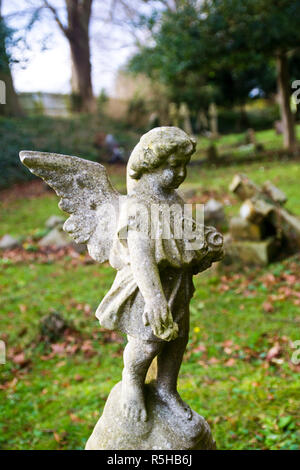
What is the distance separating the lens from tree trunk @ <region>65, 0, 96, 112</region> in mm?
16859

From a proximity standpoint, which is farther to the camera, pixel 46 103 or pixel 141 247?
pixel 46 103

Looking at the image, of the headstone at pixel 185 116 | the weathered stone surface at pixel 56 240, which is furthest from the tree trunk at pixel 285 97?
the weathered stone surface at pixel 56 240

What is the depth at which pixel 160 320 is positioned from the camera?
6.68ft

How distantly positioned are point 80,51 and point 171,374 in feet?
58.0

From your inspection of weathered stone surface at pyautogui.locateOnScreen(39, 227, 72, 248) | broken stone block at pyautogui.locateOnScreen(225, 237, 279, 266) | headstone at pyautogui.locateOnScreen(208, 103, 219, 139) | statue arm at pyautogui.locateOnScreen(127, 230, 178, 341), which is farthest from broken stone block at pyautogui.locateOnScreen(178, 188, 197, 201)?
headstone at pyautogui.locateOnScreen(208, 103, 219, 139)

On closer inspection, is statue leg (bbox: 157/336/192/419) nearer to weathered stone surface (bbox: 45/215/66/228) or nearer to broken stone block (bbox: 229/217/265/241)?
broken stone block (bbox: 229/217/265/241)

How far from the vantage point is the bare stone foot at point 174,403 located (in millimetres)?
2451

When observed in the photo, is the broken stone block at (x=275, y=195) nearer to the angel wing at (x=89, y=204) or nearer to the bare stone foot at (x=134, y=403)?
the angel wing at (x=89, y=204)

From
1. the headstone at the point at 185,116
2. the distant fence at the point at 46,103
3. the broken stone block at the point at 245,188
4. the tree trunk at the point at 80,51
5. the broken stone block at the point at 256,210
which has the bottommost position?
the broken stone block at the point at 256,210

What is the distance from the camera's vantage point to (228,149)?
18.4 m

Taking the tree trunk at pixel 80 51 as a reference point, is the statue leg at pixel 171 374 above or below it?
below

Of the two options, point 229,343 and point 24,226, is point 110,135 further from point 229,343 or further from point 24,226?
point 229,343

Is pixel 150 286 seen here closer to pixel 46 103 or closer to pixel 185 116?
pixel 46 103

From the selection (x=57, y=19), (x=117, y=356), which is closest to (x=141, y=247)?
(x=117, y=356)
